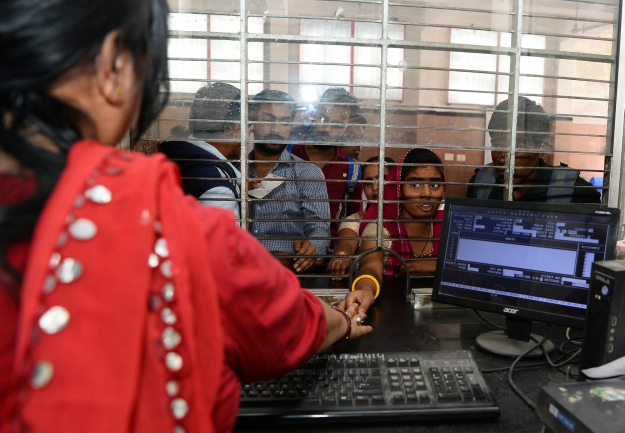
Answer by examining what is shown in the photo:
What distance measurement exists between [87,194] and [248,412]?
0.54 meters

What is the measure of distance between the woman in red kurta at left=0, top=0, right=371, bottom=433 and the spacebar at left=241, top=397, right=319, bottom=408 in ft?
1.20

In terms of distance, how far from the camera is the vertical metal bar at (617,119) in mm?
1636

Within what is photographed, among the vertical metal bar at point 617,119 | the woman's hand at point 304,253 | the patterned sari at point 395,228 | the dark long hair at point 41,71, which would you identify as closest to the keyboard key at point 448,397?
the dark long hair at point 41,71

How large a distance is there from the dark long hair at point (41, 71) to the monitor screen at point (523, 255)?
39.4 inches

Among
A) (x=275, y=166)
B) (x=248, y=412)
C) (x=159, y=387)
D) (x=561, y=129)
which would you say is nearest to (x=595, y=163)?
(x=561, y=129)

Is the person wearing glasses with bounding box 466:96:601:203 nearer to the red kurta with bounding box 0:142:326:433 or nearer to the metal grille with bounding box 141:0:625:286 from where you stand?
the metal grille with bounding box 141:0:625:286

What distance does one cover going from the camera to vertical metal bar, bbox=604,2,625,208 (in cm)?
164

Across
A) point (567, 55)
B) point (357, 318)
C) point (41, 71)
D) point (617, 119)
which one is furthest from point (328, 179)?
point (41, 71)

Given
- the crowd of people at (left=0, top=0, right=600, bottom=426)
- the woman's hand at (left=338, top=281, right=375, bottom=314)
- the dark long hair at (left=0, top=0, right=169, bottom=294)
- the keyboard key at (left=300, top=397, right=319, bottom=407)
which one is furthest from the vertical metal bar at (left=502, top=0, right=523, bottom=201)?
the dark long hair at (left=0, top=0, right=169, bottom=294)

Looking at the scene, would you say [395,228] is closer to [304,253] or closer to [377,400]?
[304,253]

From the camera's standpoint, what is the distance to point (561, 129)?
1739mm

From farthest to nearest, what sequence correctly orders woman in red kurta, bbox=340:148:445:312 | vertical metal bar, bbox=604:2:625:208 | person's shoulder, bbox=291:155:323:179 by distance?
1. person's shoulder, bbox=291:155:323:179
2. woman in red kurta, bbox=340:148:445:312
3. vertical metal bar, bbox=604:2:625:208

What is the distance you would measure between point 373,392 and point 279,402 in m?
0.17

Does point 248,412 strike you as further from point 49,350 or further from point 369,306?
point 369,306
